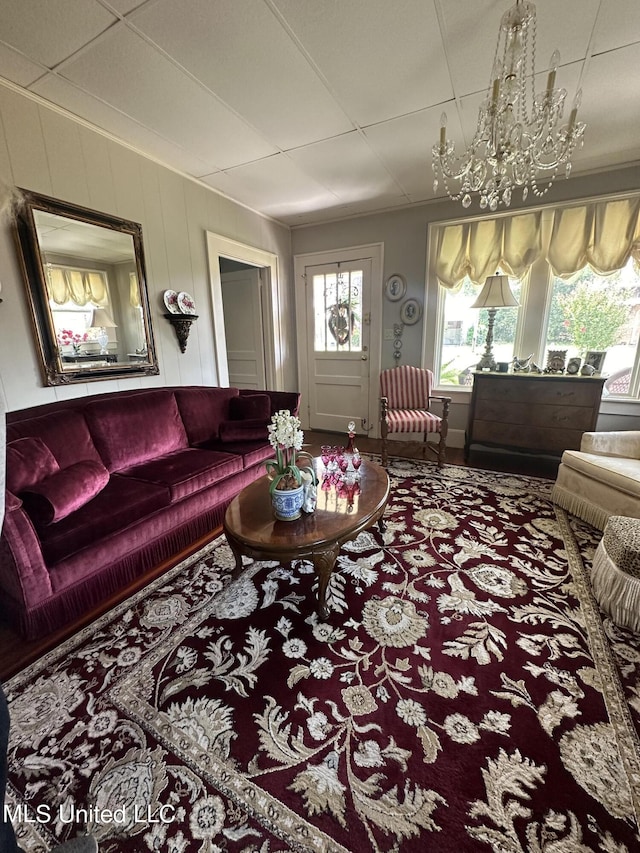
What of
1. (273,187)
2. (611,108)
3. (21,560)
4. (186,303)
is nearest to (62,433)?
(21,560)

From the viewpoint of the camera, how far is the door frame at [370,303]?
4191 millimetres

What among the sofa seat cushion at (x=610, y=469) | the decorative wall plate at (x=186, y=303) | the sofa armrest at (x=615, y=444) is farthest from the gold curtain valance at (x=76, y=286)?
the sofa armrest at (x=615, y=444)

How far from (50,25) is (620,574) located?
355 cm

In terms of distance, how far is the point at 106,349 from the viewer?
8.46 feet

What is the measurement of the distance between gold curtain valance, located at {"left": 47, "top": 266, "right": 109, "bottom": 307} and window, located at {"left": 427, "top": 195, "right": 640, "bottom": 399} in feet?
10.6

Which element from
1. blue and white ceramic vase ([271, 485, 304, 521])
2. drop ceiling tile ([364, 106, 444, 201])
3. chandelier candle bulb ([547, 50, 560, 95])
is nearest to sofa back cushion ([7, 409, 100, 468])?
blue and white ceramic vase ([271, 485, 304, 521])

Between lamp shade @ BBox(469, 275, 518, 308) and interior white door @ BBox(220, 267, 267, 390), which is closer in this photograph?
lamp shade @ BBox(469, 275, 518, 308)

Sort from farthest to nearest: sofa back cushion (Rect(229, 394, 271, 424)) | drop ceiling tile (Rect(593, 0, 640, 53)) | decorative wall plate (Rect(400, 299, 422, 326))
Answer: decorative wall plate (Rect(400, 299, 422, 326)) < sofa back cushion (Rect(229, 394, 271, 424)) < drop ceiling tile (Rect(593, 0, 640, 53))

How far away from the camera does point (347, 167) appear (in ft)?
9.96

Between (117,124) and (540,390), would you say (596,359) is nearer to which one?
(540,390)

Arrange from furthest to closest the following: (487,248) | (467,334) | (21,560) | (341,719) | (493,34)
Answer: (467,334) < (487,248) < (493,34) < (21,560) < (341,719)

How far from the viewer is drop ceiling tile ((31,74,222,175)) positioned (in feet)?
6.67

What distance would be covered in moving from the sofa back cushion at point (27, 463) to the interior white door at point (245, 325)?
9.44 ft

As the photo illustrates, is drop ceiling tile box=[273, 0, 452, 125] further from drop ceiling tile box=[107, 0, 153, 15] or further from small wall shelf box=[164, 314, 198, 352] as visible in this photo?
small wall shelf box=[164, 314, 198, 352]
